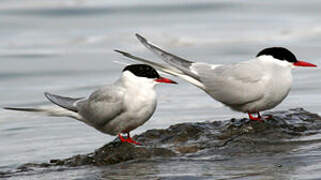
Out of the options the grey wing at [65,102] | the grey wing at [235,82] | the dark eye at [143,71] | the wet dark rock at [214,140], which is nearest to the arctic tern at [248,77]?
the grey wing at [235,82]

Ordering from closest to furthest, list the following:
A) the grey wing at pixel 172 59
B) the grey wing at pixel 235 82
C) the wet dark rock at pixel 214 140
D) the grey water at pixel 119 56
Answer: the wet dark rock at pixel 214 140 → the grey water at pixel 119 56 → the grey wing at pixel 235 82 → the grey wing at pixel 172 59

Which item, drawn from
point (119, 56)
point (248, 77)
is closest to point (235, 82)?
point (248, 77)

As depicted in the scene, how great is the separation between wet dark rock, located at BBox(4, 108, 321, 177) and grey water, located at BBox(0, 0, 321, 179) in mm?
237

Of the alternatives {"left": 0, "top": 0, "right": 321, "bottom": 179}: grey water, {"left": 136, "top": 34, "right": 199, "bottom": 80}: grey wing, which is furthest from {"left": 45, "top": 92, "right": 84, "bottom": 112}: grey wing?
{"left": 136, "top": 34, "right": 199, "bottom": 80}: grey wing

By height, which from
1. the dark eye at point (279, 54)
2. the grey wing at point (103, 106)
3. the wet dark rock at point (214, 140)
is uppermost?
the dark eye at point (279, 54)

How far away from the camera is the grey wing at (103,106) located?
6.86m

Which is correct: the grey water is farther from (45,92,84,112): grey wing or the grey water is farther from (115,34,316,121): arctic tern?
(115,34,316,121): arctic tern

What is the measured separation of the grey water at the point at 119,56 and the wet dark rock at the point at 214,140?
0.78ft

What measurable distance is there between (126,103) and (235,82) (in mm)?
1161

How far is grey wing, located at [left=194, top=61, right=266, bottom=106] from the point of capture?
24.0 ft

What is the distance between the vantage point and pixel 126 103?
6.82 metres

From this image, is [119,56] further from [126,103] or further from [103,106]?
[126,103]

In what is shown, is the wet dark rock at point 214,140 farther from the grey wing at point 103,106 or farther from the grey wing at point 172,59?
the grey wing at point 172,59

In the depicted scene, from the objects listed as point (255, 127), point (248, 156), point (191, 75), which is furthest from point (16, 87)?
point (248, 156)
